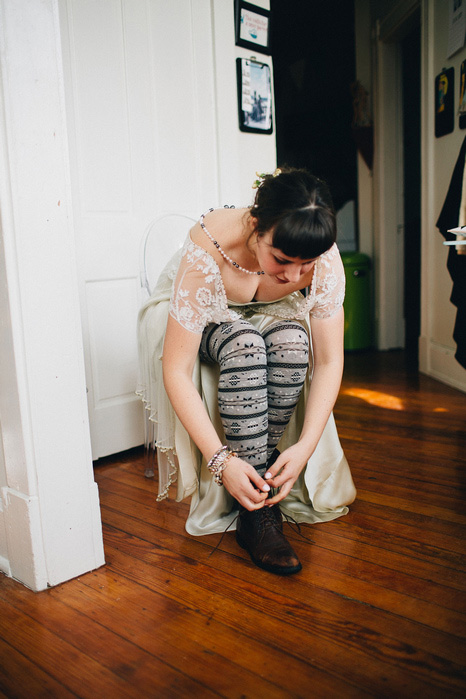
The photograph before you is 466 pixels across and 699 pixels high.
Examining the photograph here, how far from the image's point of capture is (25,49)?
1.02 meters

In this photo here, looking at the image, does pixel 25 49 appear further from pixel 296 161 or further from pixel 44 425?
pixel 296 161

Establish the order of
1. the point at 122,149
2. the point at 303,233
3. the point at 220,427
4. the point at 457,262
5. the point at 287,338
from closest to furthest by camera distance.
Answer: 1. the point at 303,233
2. the point at 287,338
3. the point at 220,427
4. the point at 122,149
5. the point at 457,262

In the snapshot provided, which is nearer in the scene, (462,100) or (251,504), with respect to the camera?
(251,504)

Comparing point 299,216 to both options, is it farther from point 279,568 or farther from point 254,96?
point 254,96

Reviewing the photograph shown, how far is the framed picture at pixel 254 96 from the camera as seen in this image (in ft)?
7.73

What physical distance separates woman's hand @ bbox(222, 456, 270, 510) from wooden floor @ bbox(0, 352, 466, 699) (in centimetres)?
17

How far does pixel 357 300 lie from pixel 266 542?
3018 millimetres

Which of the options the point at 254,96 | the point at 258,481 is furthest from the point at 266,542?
the point at 254,96

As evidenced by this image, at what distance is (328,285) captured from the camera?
1.25m

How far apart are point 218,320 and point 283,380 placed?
0.21 metres

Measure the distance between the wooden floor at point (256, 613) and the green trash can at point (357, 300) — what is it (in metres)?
2.46

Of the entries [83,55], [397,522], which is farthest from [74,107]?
[397,522]

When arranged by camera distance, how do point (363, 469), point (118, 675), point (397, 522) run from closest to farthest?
point (118, 675), point (397, 522), point (363, 469)

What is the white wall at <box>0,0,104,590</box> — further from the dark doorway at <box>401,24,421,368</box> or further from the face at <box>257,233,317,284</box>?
the dark doorway at <box>401,24,421,368</box>
